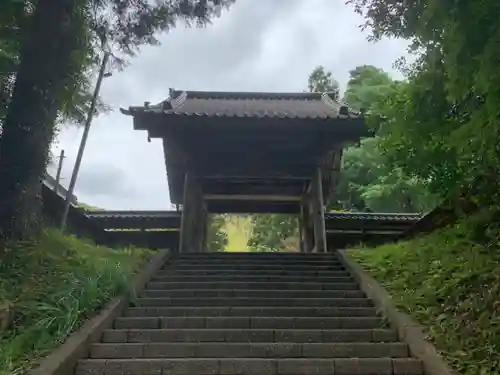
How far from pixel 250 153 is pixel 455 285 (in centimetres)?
618

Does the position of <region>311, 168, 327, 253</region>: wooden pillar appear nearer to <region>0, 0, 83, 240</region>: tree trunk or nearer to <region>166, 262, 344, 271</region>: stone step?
<region>166, 262, 344, 271</region>: stone step

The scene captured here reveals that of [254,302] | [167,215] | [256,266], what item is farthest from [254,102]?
[254,302]

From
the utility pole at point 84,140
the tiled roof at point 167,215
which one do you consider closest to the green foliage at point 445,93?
the utility pole at point 84,140

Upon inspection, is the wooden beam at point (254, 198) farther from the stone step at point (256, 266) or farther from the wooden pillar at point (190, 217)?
the stone step at point (256, 266)

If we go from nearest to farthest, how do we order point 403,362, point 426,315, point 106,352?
point 403,362 < point 106,352 < point 426,315

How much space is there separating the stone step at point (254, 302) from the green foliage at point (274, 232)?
15.3 m

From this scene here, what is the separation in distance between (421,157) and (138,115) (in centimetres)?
511

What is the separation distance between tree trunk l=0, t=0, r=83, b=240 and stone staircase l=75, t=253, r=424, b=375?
1676 millimetres

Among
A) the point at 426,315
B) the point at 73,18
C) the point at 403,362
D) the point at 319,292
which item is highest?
the point at 73,18

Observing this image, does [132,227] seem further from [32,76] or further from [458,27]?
[458,27]

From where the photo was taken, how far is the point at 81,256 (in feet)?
20.7

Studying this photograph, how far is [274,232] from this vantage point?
22578 mm

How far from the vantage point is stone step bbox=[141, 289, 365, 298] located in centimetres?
626

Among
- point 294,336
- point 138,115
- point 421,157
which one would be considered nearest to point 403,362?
point 294,336
